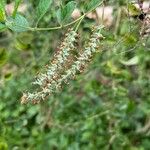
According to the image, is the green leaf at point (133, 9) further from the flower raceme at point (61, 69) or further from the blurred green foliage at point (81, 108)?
the blurred green foliage at point (81, 108)

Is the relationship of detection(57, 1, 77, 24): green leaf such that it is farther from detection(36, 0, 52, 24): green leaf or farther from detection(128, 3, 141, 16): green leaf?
detection(128, 3, 141, 16): green leaf

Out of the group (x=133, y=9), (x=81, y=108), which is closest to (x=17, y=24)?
(x=133, y=9)

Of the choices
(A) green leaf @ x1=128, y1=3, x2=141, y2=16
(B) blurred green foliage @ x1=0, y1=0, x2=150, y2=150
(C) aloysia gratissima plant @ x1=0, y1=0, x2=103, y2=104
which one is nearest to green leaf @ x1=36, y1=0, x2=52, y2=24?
(C) aloysia gratissima plant @ x1=0, y1=0, x2=103, y2=104

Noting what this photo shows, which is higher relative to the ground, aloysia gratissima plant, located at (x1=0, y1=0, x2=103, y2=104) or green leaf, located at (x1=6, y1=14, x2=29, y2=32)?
green leaf, located at (x1=6, y1=14, x2=29, y2=32)

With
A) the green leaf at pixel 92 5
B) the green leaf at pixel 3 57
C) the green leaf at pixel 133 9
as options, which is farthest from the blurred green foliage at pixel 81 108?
the green leaf at pixel 92 5

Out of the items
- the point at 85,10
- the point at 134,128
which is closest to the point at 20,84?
the point at 134,128

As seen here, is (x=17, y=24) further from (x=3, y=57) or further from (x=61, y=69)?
(x=3, y=57)
